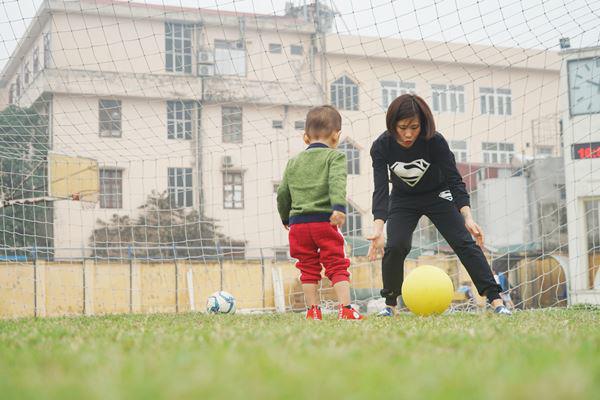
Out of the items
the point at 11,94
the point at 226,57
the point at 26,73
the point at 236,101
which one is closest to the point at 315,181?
the point at 26,73

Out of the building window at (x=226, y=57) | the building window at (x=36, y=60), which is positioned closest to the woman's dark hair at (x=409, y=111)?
the building window at (x=36, y=60)

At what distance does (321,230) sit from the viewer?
5367 millimetres

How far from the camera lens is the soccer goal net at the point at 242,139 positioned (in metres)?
10.3

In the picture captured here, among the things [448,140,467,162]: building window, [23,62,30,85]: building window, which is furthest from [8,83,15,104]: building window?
[448,140,467,162]: building window

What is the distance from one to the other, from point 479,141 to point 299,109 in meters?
10.3

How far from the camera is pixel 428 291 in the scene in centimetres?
558

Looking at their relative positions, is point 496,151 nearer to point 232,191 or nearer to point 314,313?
point 232,191

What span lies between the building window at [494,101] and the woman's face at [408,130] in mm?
28034

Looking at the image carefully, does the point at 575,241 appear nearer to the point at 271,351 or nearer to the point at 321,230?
the point at 321,230

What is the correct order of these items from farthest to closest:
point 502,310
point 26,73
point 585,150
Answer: point 585,150
point 26,73
point 502,310

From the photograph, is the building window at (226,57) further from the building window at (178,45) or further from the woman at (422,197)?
the woman at (422,197)

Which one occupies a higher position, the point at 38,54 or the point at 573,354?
the point at 38,54

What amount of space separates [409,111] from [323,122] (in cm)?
59

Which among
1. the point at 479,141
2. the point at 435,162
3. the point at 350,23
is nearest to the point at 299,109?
the point at 479,141
